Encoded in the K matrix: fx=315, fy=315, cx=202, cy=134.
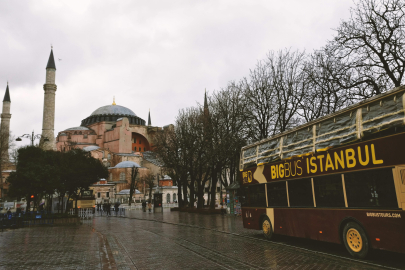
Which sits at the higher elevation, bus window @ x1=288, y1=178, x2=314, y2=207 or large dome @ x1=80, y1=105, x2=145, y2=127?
large dome @ x1=80, y1=105, x2=145, y2=127

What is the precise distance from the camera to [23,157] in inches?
970

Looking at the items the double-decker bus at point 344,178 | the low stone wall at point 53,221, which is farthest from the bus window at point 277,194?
the low stone wall at point 53,221

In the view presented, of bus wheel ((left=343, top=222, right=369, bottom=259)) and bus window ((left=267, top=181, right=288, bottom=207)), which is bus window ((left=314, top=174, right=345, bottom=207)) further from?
bus window ((left=267, top=181, right=288, bottom=207))

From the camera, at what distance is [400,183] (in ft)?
21.0

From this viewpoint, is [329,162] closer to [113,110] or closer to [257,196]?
[257,196]

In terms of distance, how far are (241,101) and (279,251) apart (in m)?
18.8

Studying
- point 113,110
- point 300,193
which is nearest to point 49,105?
point 113,110

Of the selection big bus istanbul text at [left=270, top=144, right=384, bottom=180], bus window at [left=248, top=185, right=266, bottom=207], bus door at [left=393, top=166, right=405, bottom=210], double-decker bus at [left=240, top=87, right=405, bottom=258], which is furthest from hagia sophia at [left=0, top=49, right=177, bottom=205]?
bus door at [left=393, top=166, right=405, bottom=210]

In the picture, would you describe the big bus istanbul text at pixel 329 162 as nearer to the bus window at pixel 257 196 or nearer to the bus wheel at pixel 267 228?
the bus window at pixel 257 196

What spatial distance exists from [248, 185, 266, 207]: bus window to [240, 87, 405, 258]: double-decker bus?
0.24 feet

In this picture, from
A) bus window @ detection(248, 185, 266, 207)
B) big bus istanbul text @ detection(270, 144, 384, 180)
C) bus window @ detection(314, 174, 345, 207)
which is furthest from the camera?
bus window @ detection(248, 185, 266, 207)

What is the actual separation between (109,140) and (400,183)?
3297 inches

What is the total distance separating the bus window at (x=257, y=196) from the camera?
11.4m

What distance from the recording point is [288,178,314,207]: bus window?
9.12 meters
